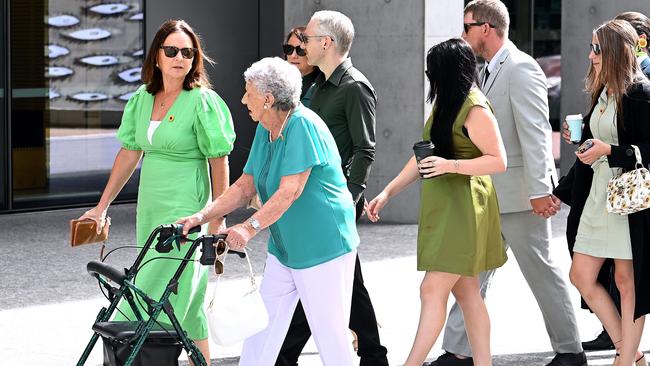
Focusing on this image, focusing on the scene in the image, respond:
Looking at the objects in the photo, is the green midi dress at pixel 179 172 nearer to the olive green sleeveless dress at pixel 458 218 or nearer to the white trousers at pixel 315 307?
the white trousers at pixel 315 307

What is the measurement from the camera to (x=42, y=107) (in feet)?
46.0

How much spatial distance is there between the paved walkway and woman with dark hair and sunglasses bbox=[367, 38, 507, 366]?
0.95m

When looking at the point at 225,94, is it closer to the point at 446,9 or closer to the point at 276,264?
the point at 446,9

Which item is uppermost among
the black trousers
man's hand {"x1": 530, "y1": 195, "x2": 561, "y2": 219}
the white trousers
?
man's hand {"x1": 530, "y1": 195, "x2": 561, "y2": 219}

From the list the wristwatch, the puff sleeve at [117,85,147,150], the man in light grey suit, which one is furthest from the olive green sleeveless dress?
the puff sleeve at [117,85,147,150]

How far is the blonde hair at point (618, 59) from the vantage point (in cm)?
683

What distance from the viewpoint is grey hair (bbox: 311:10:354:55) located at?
7258 mm

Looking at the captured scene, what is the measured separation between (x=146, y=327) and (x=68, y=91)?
9319mm

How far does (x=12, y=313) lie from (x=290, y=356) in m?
2.54

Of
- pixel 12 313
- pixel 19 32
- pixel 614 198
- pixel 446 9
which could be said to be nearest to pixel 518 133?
pixel 614 198

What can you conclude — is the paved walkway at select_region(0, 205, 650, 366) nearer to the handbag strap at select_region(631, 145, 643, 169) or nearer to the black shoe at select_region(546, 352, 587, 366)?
the black shoe at select_region(546, 352, 587, 366)

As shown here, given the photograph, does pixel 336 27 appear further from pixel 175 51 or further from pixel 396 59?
pixel 396 59

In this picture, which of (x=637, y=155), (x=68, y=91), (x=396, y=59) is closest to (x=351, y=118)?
(x=637, y=155)

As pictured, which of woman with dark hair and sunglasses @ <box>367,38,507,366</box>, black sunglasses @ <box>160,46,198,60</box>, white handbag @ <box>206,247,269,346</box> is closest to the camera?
white handbag @ <box>206,247,269,346</box>
